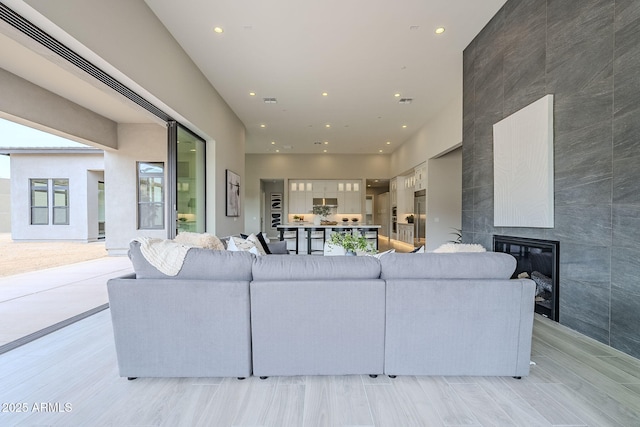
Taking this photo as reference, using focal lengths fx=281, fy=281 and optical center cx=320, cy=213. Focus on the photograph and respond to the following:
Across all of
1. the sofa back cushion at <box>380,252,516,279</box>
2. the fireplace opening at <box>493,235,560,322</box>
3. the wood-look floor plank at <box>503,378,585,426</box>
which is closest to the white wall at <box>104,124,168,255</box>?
the sofa back cushion at <box>380,252,516,279</box>

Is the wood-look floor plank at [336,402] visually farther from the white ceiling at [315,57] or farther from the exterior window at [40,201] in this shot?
the exterior window at [40,201]

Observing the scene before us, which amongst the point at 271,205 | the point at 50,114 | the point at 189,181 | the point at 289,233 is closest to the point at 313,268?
the point at 189,181

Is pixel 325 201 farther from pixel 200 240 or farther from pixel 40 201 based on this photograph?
pixel 40 201

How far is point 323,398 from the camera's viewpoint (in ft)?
5.82

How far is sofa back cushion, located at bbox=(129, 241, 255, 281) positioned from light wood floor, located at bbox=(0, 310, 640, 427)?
2.39 ft

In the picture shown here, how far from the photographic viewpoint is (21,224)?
9812 millimetres

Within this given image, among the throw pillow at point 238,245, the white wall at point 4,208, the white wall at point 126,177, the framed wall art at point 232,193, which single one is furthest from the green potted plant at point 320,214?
the white wall at point 4,208

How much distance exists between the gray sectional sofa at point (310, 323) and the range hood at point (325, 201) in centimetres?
1026

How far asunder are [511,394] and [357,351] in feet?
3.33

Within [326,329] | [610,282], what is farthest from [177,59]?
[610,282]

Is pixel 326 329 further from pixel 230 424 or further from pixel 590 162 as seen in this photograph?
pixel 590 162

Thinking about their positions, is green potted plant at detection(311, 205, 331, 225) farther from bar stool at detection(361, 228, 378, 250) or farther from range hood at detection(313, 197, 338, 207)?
bar stool at detection(361, 228, 378, 250)

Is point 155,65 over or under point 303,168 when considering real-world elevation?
over

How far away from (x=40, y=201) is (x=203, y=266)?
12.2 m
